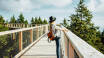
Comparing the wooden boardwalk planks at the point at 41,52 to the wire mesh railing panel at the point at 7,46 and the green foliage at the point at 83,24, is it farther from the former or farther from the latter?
the green foliage at the point at 83,24

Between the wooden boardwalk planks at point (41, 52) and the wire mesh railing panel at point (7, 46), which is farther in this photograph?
the wooden boardwalk planks at point (41, 52)

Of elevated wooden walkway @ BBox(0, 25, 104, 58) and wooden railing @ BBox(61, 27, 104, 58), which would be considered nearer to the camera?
wooden railing @ BBox(61, 27, 104, 58)

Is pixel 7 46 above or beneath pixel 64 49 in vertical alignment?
above

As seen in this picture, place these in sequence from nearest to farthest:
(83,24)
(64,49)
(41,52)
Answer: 1. (64,49)
2. (41,52)
3. (83,24)

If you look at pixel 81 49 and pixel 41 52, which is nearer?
pixel 81 49

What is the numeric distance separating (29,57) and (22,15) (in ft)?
287

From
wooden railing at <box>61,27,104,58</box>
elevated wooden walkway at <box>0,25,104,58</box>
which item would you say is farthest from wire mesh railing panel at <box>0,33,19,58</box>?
wooden railing at <box>61,27,104,58</box>

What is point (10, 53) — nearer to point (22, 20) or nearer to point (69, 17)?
point (69, 17)

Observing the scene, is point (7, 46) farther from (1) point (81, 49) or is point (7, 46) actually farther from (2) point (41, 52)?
(1) point (81, 49)

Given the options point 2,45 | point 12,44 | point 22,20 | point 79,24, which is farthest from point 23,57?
point 22,20

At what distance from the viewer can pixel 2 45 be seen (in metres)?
5.65

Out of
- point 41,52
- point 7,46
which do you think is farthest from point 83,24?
point 7,46

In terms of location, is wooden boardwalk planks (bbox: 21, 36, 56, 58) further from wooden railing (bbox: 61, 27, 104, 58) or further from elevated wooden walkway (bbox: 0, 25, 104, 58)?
wooden railing (bbox: 61, 27, 104, 58)

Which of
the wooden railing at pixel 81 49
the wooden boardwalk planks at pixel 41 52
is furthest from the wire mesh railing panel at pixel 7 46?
the wooden railing at pixel 81 49
